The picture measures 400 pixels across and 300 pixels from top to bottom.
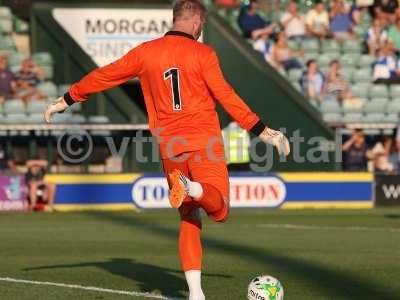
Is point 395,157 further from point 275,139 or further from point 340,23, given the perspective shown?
point 275,139

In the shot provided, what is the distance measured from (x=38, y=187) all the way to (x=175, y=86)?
13631 millimetres

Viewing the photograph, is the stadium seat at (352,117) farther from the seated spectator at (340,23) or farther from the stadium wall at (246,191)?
the seated spectator at (340,23)

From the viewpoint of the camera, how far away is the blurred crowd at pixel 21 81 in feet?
77.4

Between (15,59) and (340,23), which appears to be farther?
(340,23)

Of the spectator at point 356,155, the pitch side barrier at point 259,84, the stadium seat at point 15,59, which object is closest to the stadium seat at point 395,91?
the pitch side barrier at point 259,84

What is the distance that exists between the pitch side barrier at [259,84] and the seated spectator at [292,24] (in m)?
1.89

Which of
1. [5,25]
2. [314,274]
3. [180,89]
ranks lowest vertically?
[314,274]

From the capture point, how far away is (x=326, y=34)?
27.8m

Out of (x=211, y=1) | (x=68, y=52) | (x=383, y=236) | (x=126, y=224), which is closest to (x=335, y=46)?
(x=211, y=1)

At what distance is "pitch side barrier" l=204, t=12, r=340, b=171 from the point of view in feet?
82.9

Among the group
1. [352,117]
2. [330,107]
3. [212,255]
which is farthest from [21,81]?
[212,255]

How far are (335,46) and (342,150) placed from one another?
3797mm

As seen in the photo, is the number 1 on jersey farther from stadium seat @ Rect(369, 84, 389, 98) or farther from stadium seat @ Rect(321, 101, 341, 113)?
stadium seat @ Rect(369, 84, 389, 98)

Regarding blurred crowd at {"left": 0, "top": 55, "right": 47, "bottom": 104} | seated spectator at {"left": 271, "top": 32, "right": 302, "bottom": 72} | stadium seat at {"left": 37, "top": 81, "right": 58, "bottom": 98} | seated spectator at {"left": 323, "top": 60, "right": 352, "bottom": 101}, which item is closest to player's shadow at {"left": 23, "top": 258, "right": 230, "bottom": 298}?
blurred crowd at {"left": 0, "top": 55, "right": 47, "bottom": 104}
